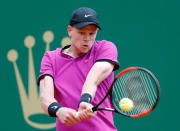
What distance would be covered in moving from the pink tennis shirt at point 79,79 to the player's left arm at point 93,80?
8cm

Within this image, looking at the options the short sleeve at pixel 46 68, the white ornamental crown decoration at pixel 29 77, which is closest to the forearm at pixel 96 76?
the short sleeve at pixel 46 68

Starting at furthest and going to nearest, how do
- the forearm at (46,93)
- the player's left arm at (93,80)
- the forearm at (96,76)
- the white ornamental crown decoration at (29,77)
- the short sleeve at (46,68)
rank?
the white ornamental crown decoration at (29,77), the short sleeve at (46,68), the forearm at (46,93), the forearm at (96,76), the player's left arm at (93,80)

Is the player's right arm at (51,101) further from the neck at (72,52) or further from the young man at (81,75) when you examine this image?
the neck at (72,52)

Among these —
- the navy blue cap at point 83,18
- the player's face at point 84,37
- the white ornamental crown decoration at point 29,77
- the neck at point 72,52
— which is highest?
the navy blue cap at point 83,18

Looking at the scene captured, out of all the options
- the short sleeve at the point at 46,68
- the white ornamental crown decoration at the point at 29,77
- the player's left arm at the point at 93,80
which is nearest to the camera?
the player's left arm at the point at 93,80

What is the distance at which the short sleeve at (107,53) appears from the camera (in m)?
4.34

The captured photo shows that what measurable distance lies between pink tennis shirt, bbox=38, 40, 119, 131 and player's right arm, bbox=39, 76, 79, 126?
0.09m

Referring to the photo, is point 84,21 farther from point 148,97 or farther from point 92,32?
point 148,97

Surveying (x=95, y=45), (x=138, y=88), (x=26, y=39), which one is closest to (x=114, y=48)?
(x=95, y=45)

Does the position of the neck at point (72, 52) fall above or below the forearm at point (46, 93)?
above

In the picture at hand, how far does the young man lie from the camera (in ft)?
14.0

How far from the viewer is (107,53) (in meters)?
4.38

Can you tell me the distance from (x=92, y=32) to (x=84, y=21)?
0.46 feet

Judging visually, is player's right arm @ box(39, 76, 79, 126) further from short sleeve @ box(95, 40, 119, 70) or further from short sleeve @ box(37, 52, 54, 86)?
short sleeve @ box(95, 40, 119, 70)
